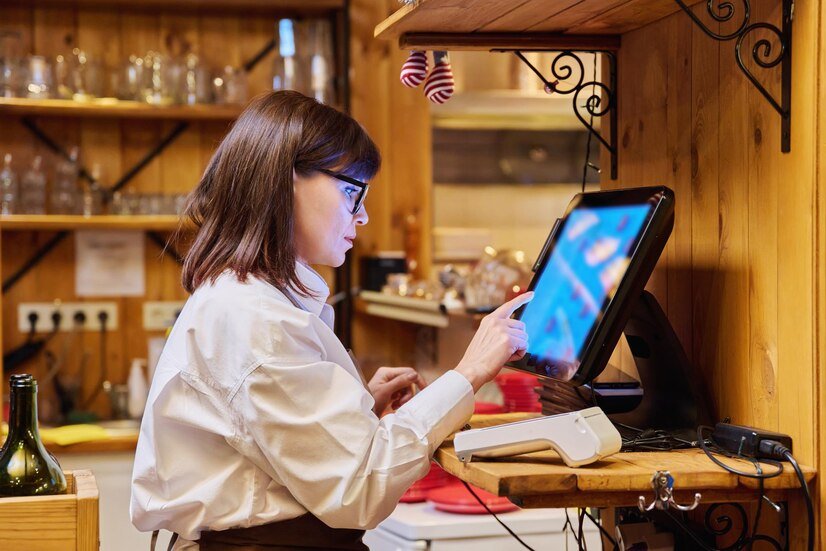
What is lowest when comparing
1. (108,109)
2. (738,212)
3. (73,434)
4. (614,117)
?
(73,434)

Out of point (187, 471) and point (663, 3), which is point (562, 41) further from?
point (187, 471)

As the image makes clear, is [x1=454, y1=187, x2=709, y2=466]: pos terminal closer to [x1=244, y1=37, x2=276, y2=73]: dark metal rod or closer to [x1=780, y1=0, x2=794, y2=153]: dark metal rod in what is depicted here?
[x1=780, y1=0, x2=794, y2=153]: dark metal rod

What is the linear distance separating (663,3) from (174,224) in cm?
270

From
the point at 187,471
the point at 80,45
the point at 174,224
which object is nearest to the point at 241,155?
the point at 187,471

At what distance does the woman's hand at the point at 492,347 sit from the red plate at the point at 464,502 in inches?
34.6

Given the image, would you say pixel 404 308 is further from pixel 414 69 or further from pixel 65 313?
pixel 414 69

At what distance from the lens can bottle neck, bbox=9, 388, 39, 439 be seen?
128 cm

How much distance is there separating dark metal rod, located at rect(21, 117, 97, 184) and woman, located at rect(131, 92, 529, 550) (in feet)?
8.25

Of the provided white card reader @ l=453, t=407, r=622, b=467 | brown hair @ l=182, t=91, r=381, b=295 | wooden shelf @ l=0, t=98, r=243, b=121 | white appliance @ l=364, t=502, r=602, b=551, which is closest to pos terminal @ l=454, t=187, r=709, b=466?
Answer: white card reader @ l=453, t=407, r=622, b=467

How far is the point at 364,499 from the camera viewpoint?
1.35m

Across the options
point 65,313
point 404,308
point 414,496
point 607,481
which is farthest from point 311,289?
point 65,313

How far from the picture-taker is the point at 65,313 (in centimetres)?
398

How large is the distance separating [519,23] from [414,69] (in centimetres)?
25

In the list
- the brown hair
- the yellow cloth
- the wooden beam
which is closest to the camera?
the brown hair
